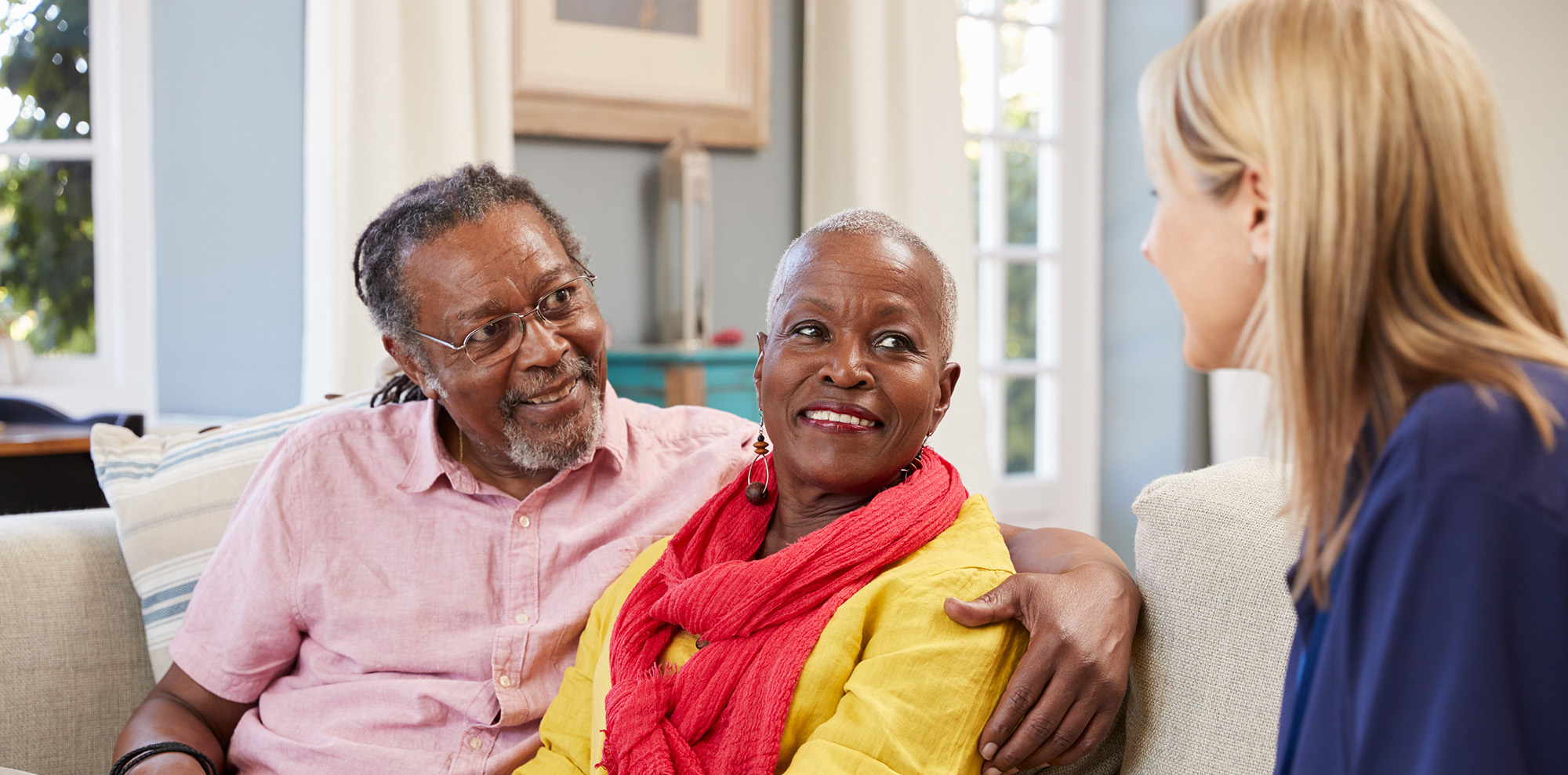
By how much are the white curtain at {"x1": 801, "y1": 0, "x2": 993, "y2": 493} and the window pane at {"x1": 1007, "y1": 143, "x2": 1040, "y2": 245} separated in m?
0.65

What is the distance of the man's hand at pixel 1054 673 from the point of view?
1.01m

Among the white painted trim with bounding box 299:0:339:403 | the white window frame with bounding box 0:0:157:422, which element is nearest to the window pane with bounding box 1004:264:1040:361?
the white painted trim with bounding box 299:0:339:403

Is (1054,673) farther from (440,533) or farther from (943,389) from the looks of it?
(440,533)

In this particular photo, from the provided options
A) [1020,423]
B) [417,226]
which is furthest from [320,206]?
[1020,423]

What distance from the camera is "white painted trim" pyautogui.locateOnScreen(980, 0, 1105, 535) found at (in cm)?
404

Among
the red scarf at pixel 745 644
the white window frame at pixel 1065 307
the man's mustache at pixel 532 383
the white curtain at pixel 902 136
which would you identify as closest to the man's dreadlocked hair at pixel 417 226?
the man's mustache at pixel 532 383

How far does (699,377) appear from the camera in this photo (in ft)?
8.75

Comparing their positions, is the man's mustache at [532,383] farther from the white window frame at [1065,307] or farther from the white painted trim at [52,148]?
the white window frame at [1065,307]

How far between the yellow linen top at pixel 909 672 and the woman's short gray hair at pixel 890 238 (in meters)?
0.23

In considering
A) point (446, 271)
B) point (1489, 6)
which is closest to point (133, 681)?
point (446, 271)

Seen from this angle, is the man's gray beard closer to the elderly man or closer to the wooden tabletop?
the elderly man

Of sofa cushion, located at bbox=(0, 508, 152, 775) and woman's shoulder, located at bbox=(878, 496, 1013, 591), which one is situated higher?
woman's shoulder, located at bbox=(878, 496, 1013, 591)

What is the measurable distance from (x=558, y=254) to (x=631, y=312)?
1.67 metres

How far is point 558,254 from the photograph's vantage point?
160 centimetres
